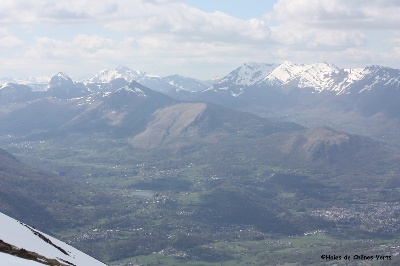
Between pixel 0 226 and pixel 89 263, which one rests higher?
pixel 0 226

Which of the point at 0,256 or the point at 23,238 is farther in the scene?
the point at 23,238

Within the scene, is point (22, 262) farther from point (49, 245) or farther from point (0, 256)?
point (49, 245)

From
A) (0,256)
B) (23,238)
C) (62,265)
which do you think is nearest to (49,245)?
(23,238)

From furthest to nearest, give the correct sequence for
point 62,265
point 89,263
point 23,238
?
point 89,263 → point 23,238 → point 62,265

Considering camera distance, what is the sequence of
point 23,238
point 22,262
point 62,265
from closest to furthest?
1. point 22,262
2. point 62,265
3. point 23,238

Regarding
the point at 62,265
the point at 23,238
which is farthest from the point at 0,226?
the point at 62,265

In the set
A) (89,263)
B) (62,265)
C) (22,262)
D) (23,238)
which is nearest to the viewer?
(22,262)

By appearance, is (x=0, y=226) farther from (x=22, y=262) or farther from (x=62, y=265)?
(x=22, y=262)

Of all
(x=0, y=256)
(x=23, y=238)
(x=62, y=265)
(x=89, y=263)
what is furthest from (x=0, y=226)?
(x=0, y=256)
